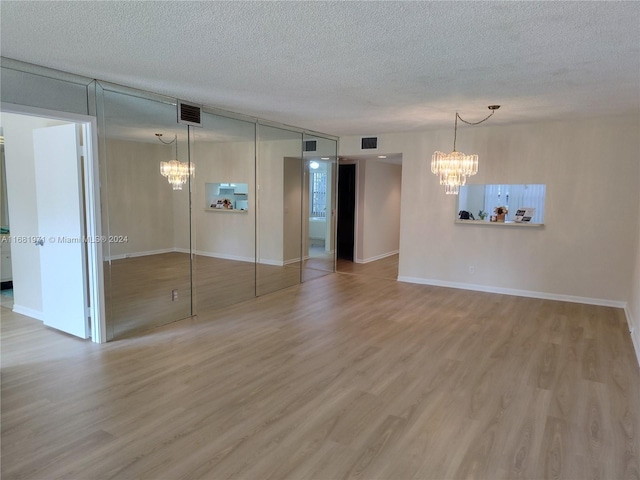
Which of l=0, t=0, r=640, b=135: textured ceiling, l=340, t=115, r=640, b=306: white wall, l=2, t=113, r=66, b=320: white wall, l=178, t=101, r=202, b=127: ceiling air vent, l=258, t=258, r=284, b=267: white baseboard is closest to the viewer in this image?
l=0, t=0, r=640, b=135: textured ceiling

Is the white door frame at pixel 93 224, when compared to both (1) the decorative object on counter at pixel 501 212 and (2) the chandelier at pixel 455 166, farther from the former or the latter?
(1) the decorative object on counter at pixel 501 212

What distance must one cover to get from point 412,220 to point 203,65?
463 centimetres

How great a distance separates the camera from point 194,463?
2316 mm

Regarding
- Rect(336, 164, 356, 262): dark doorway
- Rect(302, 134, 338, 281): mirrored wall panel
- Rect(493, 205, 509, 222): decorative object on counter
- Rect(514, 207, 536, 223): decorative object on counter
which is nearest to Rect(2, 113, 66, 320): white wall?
Rect(302, 134, 338, 281): mirrored wall panel

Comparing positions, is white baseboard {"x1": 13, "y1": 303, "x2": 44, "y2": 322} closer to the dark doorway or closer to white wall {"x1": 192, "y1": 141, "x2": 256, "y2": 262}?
white wall {"x1": 192, "y1": 141, "x2": 256, "y2": 262}

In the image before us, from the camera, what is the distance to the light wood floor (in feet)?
7.70

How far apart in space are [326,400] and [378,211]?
6.62 m

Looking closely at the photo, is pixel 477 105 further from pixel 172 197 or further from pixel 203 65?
pixel 172 197

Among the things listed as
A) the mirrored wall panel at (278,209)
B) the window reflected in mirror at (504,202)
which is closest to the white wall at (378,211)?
the mirrored wall panel at (278,209)

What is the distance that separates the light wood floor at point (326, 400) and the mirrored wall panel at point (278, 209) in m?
1.64

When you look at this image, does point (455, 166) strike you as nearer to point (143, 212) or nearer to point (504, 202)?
point (504, 202)

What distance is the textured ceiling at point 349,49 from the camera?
2332 millimetres

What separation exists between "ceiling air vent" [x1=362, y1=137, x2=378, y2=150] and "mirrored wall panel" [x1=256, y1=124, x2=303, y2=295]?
123cm

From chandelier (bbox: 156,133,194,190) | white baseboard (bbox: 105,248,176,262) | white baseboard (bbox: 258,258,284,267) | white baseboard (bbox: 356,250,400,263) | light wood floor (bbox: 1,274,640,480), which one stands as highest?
chandelier (bbox: 156,133,194,190)
